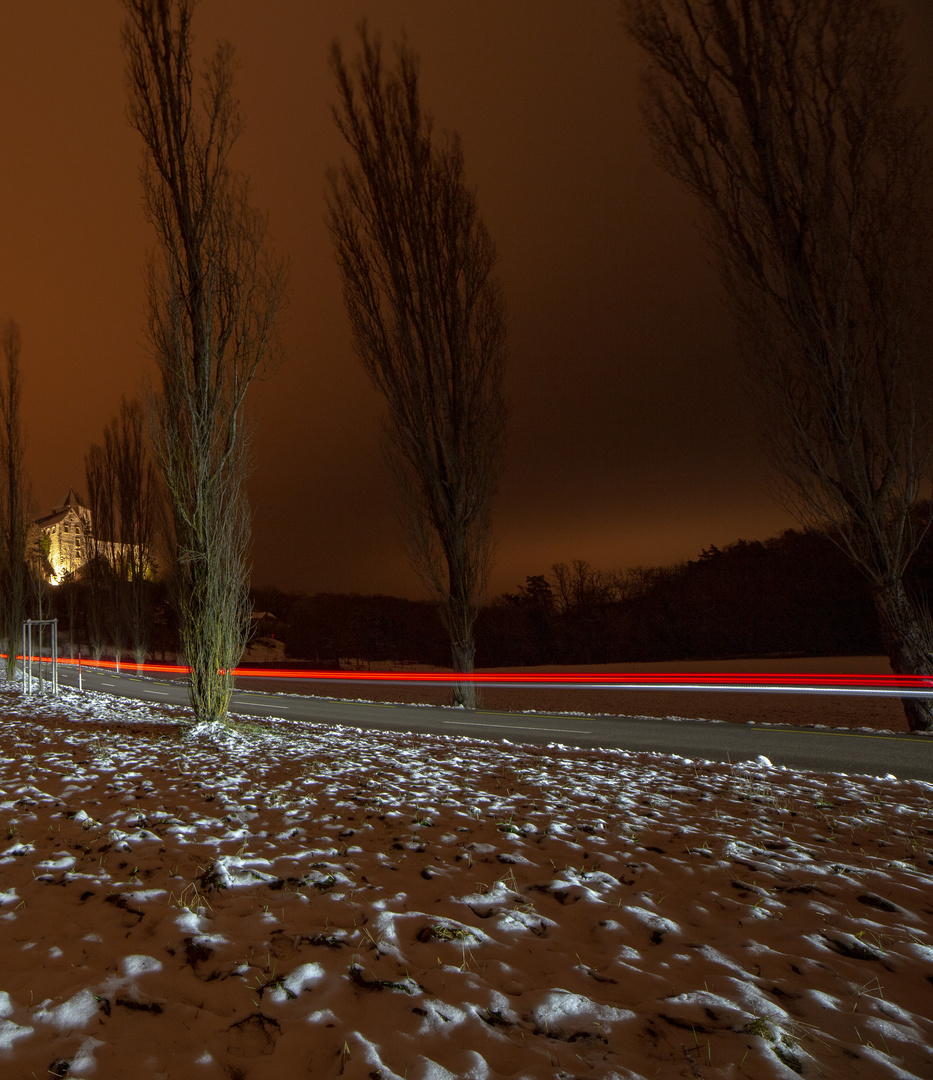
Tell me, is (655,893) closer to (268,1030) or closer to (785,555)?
(268,1030)

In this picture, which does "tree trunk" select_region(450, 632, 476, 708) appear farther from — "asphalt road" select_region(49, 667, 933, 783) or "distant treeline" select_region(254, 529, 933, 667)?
"distant treeline" select_region(254, 529, 933, 667)

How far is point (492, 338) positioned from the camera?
15625 millimetres

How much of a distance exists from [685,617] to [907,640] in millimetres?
28771

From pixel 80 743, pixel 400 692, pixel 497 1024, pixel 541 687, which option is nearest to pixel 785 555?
pixel 541 687

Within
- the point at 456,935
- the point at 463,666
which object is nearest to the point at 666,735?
the point at 463,666

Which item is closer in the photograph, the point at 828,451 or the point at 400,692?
the point at 828,451

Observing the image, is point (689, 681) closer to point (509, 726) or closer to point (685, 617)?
point (509, 726)

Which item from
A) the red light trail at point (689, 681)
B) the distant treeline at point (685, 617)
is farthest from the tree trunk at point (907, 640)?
the distant treeline at point (685, 617)

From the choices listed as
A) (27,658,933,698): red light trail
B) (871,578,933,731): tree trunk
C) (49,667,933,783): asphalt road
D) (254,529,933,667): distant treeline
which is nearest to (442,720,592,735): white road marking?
(49,667,933,783): asphalt road

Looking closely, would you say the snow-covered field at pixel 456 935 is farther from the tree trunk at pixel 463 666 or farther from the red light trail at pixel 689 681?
the tree trunk at pixel 463 666

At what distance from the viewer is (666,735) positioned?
10.8 meters

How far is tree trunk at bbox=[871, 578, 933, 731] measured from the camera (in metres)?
10.2

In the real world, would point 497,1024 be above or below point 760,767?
above

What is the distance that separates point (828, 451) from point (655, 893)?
9832 millimetres
